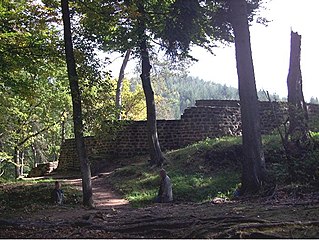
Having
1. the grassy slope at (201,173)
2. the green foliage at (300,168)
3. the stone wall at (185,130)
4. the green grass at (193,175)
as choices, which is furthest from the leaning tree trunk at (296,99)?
the stone wall at (185,130)

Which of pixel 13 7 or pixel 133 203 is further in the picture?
pixel 13 7

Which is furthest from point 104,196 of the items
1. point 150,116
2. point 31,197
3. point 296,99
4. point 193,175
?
point 296,99

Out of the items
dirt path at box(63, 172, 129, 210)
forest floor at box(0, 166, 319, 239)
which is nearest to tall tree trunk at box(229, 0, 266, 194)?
forest floor at box(0, 166, 319, 239)

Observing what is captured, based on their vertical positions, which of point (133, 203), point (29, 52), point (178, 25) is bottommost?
point (133, 203)

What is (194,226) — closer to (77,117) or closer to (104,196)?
(77,117)

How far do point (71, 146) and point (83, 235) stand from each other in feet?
58.1

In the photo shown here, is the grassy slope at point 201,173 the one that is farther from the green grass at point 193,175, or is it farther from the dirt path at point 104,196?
the dirt path at point 104,196

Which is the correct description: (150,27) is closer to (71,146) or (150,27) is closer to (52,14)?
(52,14)

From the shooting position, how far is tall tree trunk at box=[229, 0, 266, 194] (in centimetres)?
1044

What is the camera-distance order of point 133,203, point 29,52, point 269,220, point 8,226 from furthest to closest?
point 29,52 → point 133,203 → point 8,226 → point 269,220

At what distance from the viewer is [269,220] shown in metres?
5.76

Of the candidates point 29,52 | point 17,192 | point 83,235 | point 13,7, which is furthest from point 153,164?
point 83,235

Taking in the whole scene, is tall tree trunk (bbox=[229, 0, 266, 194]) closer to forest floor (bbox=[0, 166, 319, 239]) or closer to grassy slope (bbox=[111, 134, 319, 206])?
grassy slope (bbox=[111, 134, 319, 206])

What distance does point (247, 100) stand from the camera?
10.8 meters
